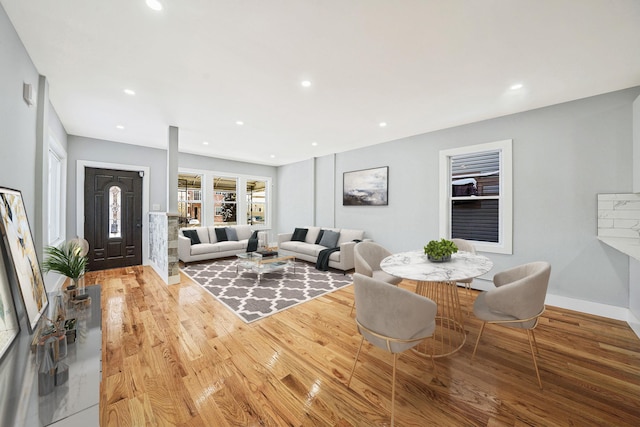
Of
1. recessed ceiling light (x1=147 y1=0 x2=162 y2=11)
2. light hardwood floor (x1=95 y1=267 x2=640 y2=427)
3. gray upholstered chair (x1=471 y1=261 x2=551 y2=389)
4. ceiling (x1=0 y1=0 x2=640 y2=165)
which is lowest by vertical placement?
light hardwood floor (x1=95 y1=267 x2=640 y2=427)

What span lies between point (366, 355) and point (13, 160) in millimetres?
3204

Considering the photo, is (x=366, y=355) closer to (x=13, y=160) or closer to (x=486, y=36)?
(x=486, y=36)

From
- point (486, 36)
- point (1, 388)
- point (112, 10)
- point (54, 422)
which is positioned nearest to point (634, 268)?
point (486, 36)

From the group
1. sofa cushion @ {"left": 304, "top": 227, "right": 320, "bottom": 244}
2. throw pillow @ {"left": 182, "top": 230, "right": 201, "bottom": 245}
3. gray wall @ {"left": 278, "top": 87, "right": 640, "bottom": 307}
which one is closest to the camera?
gray wall @ {"left": 278, "top": 87, "right": 640, "bottom": 307}

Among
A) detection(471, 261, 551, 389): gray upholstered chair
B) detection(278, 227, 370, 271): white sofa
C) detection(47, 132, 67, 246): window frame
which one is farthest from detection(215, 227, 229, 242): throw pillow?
detection(471, 261, 551, 389): gray upholstered chair

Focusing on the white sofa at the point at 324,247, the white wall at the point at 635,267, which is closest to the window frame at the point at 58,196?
the white sofa at the point at 324,247

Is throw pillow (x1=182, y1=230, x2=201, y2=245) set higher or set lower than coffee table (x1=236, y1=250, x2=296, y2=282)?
higher

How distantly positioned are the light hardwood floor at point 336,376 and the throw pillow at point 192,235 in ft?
9.33

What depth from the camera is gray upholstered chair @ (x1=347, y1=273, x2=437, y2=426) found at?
144 cm

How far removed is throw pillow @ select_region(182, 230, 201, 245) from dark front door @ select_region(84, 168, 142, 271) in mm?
845

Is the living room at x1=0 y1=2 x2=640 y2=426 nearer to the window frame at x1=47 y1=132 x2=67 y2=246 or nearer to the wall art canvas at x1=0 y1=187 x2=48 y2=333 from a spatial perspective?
the window frame at x1=47 y1=132 x2=67 y2=246

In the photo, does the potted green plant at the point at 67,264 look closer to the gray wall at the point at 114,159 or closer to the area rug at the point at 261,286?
the area rug at the point at 261,286

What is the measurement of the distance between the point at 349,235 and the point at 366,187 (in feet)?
3.60

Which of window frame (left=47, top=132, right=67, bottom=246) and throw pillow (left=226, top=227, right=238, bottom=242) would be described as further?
throw pillow (left=226, top=227, right=238, bottom=242)
